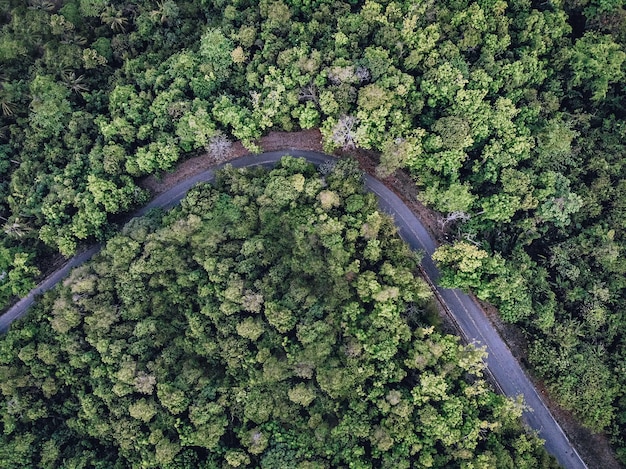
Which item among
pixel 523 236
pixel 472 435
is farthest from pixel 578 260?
pixel 472 435

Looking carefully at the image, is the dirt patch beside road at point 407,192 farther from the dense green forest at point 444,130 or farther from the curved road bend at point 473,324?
the dense green forest at point 444,130

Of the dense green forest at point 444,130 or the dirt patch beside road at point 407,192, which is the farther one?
the dirt patch beside road at point 407,192

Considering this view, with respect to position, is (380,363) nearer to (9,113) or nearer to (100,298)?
(100,298)

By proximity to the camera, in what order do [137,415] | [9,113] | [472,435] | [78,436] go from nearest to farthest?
1. [472,435]
2. [137,415]
3. [78,436]
4. [9,113]

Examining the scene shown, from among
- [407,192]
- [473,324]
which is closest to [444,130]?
[407,192]

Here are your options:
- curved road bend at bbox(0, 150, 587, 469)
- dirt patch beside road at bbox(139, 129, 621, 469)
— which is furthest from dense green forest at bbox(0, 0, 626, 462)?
curved road bend at bbox(0, 150, 587, 469)

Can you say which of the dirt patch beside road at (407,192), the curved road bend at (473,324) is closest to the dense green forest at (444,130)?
the dirt patch beside road at (407,192)
